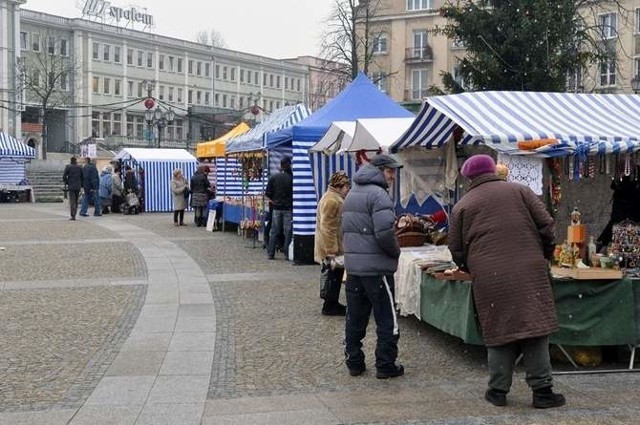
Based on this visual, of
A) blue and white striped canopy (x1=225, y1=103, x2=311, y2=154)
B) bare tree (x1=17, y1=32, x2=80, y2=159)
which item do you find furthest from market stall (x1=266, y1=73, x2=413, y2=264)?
bare tree (x1=17, y1=32, x2=80, y2=159)

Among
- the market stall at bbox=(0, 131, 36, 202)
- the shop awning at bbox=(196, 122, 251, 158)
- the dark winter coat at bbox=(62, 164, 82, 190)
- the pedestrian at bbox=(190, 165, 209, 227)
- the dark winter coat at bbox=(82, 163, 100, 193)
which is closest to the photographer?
the shop awning at bbox=(196, 122, 251, 158)

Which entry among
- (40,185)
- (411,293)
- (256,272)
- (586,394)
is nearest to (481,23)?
(256,272)

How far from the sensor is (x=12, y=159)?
36.4 meters

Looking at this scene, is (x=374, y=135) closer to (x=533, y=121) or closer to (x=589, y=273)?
(x=533, y=121)

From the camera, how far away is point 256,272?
507 inches

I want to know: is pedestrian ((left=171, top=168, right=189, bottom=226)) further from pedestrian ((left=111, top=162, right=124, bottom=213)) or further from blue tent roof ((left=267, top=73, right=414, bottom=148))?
blue tent roof ((left=267, top=73, right=414, bottom=148))

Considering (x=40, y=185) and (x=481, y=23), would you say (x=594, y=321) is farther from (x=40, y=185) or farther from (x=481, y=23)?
(x=40, y=185)

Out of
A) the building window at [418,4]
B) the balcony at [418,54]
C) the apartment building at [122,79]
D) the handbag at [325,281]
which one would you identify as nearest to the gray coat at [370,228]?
the handbag at [325,281]

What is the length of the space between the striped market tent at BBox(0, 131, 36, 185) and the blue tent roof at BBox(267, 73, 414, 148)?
79.6ft

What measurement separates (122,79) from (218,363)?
89.0 meters

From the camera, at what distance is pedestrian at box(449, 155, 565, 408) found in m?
5.56

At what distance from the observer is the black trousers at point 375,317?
21.0 feet

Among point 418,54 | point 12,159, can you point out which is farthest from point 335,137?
point 418,54

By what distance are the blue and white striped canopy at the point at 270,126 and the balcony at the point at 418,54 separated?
43.2m
